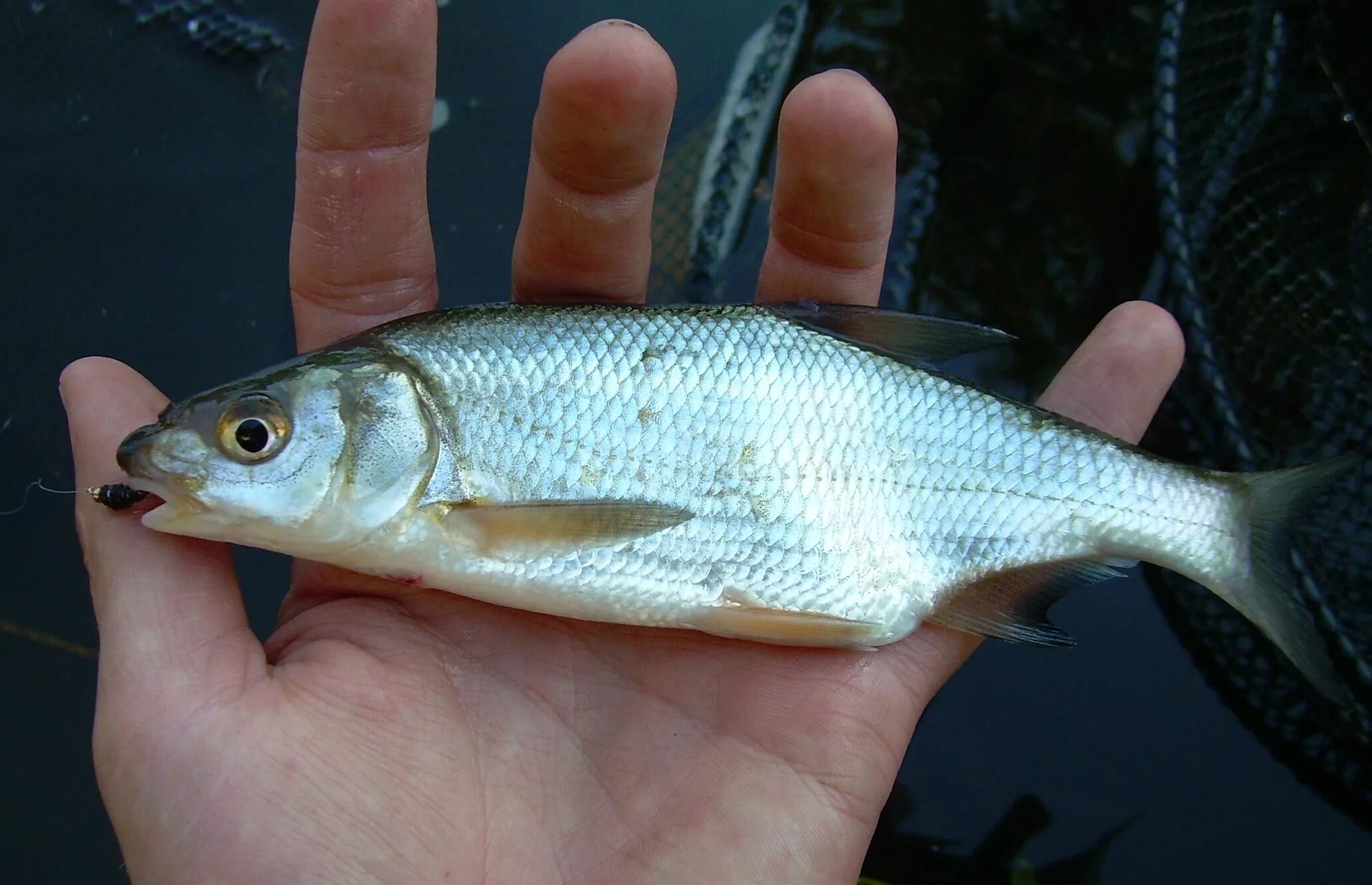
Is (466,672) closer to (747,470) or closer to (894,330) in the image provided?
(747,470)

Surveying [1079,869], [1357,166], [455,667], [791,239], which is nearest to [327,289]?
[455,667]

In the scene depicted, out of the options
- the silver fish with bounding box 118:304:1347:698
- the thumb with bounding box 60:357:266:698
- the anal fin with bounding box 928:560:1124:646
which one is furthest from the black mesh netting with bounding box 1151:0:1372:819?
the thumb with bounding box 60:357:266:698

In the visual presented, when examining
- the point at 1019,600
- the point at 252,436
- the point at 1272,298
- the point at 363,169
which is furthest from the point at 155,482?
the point at 1272,298

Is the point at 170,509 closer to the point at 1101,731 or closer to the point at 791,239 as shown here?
the point at 791,239

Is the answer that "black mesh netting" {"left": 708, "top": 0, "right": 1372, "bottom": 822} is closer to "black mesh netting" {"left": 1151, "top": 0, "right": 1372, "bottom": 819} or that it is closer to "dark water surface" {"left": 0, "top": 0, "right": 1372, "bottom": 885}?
"black mesh netting" {"left": 1151, "top": 0, "right": 1372, "bottom": 819}

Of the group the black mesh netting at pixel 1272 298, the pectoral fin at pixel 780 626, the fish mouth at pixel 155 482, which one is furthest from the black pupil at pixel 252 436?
the black mesh netting at pixel 1272 298
